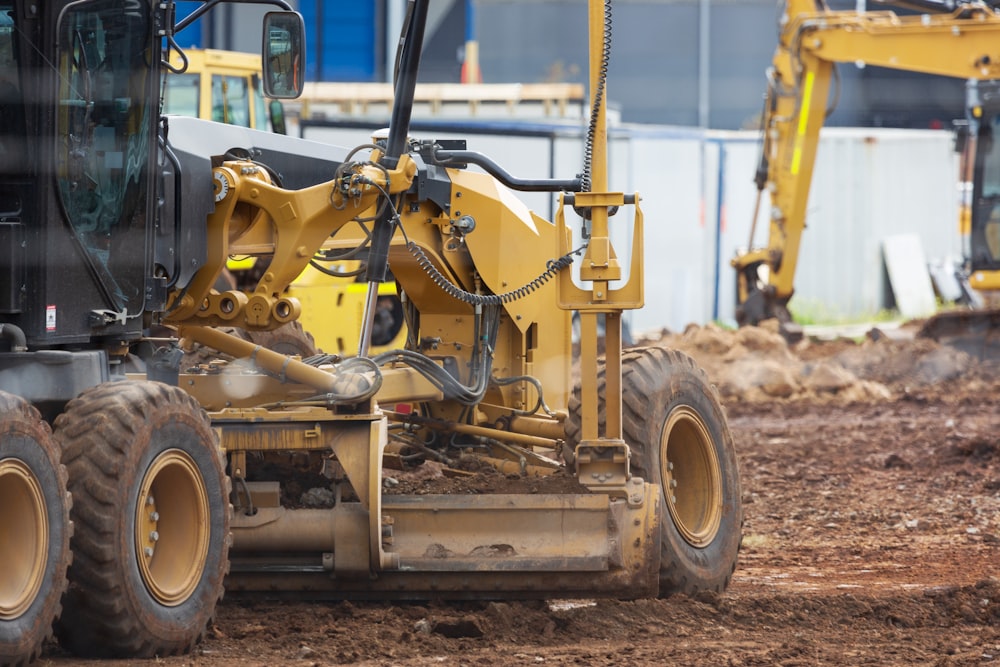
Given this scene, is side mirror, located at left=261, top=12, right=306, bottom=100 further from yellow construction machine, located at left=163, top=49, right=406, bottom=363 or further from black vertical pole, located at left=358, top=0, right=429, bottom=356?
yellow construction machine, located at left=163, top=49, right=406, bottom=363

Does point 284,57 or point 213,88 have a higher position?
point 213,88

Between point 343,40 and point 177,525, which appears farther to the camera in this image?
point 343,40

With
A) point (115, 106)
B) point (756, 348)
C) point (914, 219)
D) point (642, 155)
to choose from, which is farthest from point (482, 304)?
point (914, 219)

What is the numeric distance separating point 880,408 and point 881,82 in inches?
515

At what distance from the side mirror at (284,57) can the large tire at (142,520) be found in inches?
49.5

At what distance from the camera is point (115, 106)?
6.02 m

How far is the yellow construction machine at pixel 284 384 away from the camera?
5.50m

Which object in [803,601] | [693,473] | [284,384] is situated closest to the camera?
[803,601]

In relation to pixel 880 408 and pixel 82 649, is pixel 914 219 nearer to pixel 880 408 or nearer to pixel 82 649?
pixel 880 408

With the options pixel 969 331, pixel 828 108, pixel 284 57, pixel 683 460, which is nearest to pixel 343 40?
pixel 828 108

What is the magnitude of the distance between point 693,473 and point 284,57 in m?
2.81

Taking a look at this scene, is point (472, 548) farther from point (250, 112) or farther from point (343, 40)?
point (343, 40)

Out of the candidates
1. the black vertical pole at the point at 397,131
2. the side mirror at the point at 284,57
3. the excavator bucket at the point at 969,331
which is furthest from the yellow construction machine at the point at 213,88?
the excavator bucket at the point at 969,331

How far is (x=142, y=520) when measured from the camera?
567 cm
